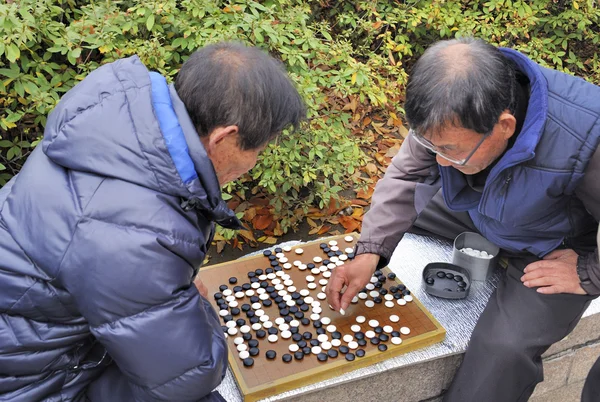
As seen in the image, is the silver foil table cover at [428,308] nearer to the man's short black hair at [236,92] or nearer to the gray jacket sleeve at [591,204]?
the gray jacket sleeve at [591,204]

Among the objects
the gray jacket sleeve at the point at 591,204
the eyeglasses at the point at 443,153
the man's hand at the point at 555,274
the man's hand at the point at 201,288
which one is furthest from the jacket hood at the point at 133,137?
the man's hand at the point at 555,274

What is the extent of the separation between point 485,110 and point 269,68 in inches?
29.5

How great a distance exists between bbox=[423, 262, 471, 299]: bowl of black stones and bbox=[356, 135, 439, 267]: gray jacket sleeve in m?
0.22

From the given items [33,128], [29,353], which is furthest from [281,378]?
[33,128]

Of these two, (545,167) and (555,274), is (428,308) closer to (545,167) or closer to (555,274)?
(555,274)

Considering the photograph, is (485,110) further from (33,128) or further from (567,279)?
(33,128)

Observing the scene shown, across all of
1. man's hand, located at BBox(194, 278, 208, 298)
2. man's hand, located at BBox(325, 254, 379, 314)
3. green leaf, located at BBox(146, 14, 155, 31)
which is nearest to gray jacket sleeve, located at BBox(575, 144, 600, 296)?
man's hand, located at BBox(325, 254, 379, 314)

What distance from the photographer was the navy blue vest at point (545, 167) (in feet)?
6.45

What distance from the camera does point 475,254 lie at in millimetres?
2633

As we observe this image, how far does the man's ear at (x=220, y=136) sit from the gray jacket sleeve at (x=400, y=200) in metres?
1.05

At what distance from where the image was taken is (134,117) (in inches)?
58.1

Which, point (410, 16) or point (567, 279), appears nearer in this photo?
point (567, 279)

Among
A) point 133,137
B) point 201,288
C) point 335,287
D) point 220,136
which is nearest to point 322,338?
point 335,287

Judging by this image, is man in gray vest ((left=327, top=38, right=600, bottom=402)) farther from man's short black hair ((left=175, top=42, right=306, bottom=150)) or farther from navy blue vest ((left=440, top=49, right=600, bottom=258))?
man's short black hair ((left=175, top=42, right=306, bottom=150))
